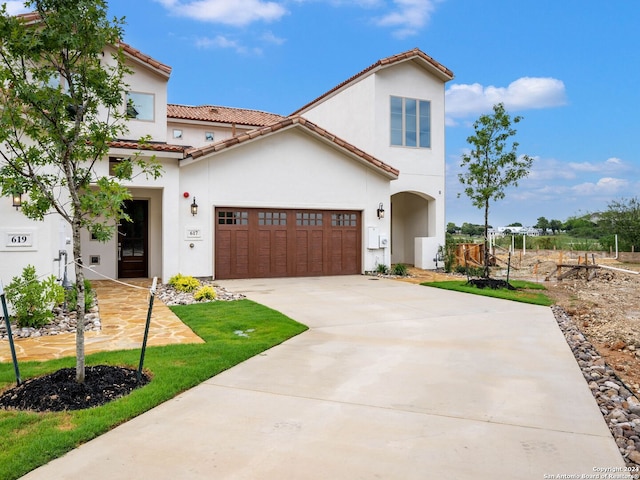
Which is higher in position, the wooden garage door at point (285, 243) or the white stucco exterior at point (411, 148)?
the white stucco exterior at point (411, 148)

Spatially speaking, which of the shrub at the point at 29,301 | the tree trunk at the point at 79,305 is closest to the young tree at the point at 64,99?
the tree trunk at the point at 79,305

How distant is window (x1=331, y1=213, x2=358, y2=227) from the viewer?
53.6ft

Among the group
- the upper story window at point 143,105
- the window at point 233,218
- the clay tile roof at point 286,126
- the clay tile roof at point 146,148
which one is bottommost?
the window at point 233,218

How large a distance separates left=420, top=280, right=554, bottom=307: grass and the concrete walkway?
418cm

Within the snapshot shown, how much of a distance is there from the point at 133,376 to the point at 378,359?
295cm

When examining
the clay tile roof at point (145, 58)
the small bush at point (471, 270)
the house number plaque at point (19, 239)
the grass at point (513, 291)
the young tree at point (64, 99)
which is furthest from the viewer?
the small bush at point (471, 270)

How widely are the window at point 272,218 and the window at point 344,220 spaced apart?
1868mm

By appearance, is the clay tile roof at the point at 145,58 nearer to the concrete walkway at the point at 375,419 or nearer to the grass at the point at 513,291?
the grass at the point at 513,291

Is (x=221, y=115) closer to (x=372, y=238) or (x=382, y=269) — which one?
(x=372, y=238)

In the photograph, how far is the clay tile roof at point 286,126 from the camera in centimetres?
1373

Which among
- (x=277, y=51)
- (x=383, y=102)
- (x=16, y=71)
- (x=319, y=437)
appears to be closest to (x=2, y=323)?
(x=16, y=71)

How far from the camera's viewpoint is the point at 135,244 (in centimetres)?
1517

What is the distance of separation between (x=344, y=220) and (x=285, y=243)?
2440 millimetres

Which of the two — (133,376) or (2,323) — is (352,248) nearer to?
(2,323)
